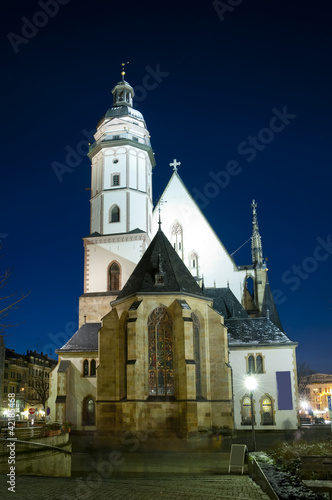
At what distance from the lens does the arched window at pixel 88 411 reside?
128 ft

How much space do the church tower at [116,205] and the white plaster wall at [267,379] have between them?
→ 39.2 ft

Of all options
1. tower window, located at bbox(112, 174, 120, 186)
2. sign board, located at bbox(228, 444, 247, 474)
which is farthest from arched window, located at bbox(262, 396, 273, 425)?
tower window, located at bbox(112, 174, 120, 186)

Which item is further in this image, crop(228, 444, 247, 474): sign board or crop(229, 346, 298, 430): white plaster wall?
crop(229, 346, 298, 430): white plaster wall

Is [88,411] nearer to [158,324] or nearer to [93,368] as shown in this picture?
[93,368]

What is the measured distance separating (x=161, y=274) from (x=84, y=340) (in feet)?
36.1

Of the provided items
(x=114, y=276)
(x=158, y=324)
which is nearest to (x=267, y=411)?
(x=158, y=324)

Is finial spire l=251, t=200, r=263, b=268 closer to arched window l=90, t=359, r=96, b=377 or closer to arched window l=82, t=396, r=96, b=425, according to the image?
arched window l=90, t=359, r=96, b=377

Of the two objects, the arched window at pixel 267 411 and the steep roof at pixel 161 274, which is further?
the arched window at pixel 267 411

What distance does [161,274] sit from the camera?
33938mm

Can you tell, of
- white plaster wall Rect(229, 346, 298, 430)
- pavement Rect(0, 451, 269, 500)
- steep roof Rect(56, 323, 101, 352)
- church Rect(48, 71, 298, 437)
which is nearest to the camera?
pavement Rect(0, 451, 269, 500)

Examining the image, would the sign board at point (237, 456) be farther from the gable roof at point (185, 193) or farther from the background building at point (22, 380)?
the background building at point (22, 380)

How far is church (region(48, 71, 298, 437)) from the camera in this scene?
31.5 meters

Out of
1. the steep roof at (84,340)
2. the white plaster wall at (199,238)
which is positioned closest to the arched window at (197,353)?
the steep roof at (84,340)

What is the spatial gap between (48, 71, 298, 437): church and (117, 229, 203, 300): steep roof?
96 mm
